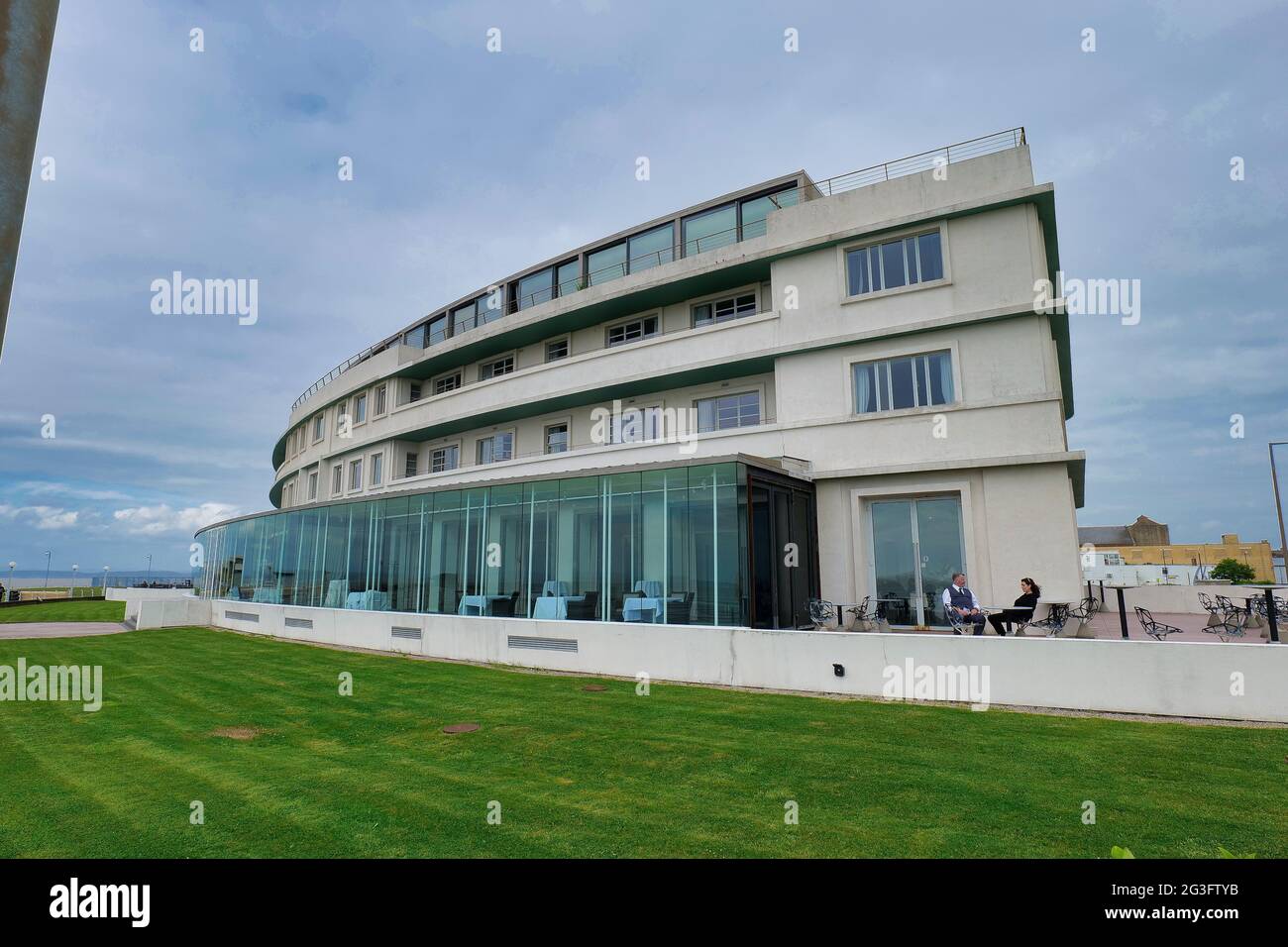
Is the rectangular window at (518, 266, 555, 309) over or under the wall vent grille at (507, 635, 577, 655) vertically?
over

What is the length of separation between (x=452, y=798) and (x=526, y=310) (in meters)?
24.7

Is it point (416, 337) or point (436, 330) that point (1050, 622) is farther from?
point (416, 337)

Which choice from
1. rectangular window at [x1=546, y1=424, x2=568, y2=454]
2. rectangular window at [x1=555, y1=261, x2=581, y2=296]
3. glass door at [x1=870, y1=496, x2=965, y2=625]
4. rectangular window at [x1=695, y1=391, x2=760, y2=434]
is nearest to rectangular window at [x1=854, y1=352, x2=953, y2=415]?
glass door at [x1=870, y1=496, x2=965, y2=625]

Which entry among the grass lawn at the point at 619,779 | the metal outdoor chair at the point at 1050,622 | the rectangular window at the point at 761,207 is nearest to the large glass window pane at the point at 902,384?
the metal outdoor chair at the point at 1050,622

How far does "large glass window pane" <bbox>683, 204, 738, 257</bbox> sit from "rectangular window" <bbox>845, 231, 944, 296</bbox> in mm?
5173

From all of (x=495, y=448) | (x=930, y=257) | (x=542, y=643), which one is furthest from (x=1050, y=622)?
(x=495, y=448)

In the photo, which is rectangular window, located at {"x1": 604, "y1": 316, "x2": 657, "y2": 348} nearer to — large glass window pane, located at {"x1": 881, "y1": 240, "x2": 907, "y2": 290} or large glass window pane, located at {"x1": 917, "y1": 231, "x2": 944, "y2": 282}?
large glass window pane, located at {"x1": 881, "y1": 240, "x2": 907, "y2": 290}

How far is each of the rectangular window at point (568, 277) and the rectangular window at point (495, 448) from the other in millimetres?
6494

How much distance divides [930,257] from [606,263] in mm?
12843

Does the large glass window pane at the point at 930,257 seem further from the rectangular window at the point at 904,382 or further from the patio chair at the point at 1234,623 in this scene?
the patio chair at the point at 1234,623

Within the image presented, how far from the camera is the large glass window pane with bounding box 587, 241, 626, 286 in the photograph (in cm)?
2744

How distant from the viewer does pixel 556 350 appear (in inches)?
1161
